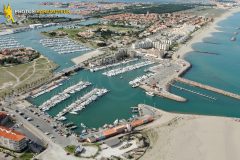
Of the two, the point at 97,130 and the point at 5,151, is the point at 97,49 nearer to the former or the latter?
the point at 97,130

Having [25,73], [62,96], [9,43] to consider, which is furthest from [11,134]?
[9,43]

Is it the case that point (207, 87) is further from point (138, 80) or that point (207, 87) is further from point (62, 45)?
point (62, 45)

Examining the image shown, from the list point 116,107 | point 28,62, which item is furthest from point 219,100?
point 28,62

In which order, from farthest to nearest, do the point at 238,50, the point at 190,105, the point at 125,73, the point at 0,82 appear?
the point at 238,50
the point at 125,73
the point at 0,82
the point at 190,105

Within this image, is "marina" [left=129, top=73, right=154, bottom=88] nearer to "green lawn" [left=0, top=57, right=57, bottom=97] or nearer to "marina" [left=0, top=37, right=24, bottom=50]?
"green lawn" [left=0, top=57, right=57, bottom=97]

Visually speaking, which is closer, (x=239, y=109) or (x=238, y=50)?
(x=239, y=109)

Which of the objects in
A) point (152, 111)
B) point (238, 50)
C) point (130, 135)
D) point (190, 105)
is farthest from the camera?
point (238, 50)
